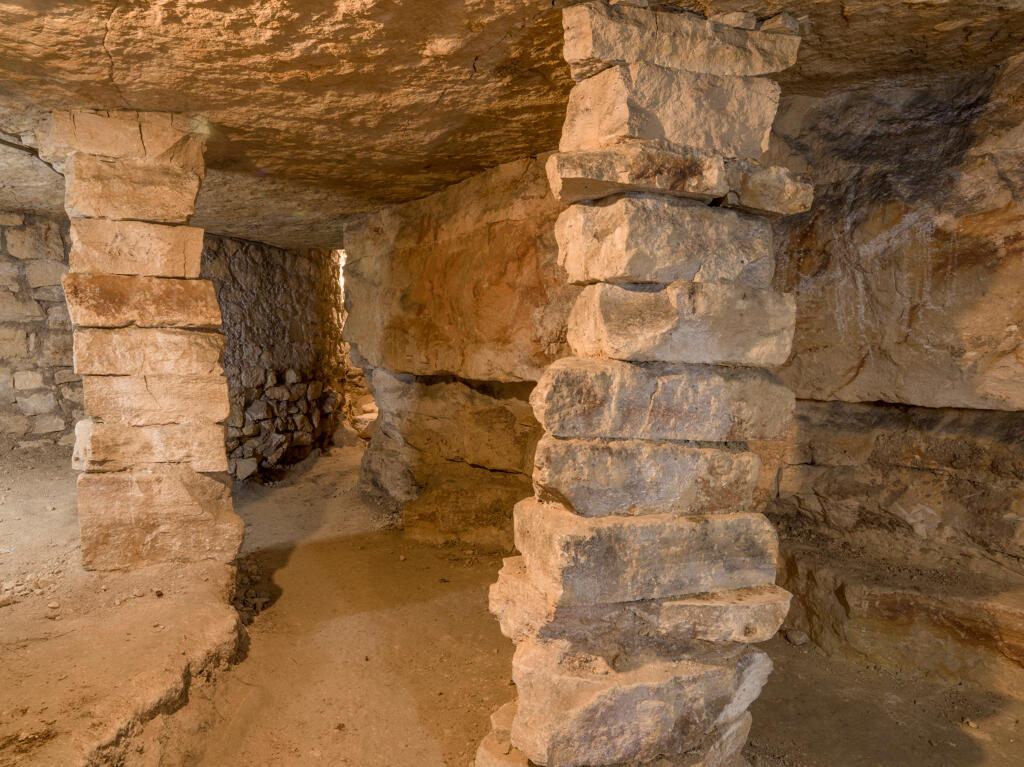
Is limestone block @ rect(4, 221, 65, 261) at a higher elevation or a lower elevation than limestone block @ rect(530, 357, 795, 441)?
higher

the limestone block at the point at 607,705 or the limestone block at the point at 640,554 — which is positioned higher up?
the limestone block at the point at 640,554

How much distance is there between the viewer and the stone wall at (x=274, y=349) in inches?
228

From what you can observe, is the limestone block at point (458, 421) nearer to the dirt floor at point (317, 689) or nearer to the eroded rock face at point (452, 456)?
the eroded rock face at point (452, 456)

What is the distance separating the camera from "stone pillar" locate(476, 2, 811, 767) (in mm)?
1780

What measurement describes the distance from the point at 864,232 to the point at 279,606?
3.42 m

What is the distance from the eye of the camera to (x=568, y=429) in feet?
5.84

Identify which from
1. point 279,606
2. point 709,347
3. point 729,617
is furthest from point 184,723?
point 709,347

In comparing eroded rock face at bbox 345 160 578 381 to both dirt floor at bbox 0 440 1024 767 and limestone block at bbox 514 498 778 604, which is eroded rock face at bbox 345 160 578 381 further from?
limestone block at bbox 514 498 778 604

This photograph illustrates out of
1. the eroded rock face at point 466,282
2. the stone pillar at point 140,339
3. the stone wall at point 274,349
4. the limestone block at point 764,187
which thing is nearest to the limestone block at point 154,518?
the stone pillar at point 140,339

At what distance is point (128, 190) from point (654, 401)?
8.31 ft

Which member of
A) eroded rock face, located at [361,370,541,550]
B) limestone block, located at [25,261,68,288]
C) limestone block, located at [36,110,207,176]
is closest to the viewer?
limestone block, located at [36,110,207,176]

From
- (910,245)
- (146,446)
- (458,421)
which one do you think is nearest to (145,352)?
(146,446)

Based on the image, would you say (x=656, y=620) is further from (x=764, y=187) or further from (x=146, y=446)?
(x=146, y=446)

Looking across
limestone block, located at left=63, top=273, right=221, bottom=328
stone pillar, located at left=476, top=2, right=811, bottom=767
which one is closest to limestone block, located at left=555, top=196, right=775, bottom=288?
stone pillar, located at left=476, top=2, right=811, bottom=767
